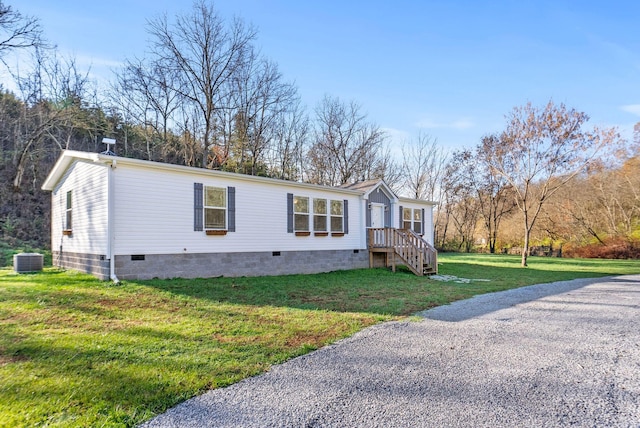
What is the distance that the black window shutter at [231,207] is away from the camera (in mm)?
9805

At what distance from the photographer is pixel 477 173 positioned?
29.5 metres

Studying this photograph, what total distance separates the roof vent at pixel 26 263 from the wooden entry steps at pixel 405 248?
34.8 feet

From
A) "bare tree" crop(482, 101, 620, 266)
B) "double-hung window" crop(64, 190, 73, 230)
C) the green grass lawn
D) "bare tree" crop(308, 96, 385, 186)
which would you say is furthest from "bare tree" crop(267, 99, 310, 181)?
the green grass lawn

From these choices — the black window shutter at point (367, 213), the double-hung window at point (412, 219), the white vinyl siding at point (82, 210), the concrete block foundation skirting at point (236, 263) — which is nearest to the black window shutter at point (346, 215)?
the concrete block foundation skirting at point (236, 263)

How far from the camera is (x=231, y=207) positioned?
9852 millimetres

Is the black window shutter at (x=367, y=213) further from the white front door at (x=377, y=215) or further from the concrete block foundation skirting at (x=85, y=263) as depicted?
the concrete block foundation skirting at (x=85, y=263)

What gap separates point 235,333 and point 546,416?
3.42 metres

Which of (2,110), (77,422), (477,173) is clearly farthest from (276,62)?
(77,422)

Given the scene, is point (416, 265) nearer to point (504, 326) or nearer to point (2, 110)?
point (504, 326)

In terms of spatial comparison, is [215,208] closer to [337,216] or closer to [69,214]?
[337,216]

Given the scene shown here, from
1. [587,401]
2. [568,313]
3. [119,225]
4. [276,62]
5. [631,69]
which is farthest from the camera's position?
[276,62]

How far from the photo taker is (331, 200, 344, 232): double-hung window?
12492 millimetres

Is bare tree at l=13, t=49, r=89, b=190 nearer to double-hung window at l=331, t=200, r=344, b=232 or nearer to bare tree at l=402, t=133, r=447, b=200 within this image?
double-hung window at l=331, t=200, r=344, b=232

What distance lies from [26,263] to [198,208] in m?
5.28
